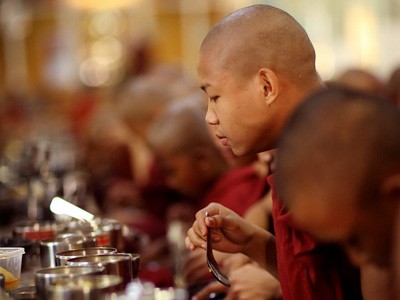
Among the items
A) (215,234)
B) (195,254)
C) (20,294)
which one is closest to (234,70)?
(215,234)

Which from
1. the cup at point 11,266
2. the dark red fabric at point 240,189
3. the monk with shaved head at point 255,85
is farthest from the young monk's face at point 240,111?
the dark red fabric at point 240,189

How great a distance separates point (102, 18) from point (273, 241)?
1275 cm

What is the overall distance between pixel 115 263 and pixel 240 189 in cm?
181

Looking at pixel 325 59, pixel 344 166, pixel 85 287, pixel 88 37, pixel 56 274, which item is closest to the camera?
pixel 344 166

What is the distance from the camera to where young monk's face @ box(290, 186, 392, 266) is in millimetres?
1436

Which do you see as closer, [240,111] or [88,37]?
[240,111]

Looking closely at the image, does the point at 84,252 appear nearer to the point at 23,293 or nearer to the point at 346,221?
the point at 23,293

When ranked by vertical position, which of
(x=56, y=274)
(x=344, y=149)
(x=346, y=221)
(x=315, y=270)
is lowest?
(x=315, y=270)

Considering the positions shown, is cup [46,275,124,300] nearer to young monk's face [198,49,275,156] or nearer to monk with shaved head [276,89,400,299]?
monk with shaved head [276,89,400,299]

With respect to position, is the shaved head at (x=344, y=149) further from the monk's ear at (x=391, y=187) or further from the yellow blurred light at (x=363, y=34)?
the yellow blurred light at (x=363, y=34)

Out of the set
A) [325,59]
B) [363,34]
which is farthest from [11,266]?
[325,59]

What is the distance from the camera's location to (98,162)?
666 centimetres

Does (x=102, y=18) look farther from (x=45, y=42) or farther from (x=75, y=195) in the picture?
(x=75, y=195)

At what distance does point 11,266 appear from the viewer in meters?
2.10
